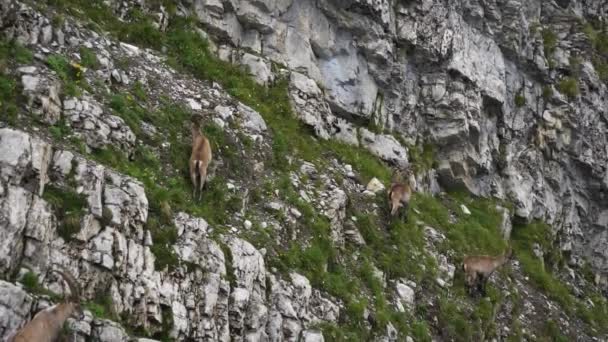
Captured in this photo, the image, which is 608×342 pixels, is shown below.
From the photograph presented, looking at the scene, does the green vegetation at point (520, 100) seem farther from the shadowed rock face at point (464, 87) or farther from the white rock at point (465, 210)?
the white rock at point (465, 210)

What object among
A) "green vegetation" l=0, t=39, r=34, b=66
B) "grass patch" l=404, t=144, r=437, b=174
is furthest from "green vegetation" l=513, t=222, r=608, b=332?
"green vegetation" l=0, t=39, r=34, b=66

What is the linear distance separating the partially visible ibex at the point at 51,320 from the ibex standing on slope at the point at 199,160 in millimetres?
4354

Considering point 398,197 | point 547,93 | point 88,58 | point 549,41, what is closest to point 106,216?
point 88,58

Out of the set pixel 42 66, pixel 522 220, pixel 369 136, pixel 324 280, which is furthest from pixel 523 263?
pixel 42 66

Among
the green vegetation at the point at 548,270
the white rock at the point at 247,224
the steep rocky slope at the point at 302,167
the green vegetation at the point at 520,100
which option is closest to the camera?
the steep rocky slope at the point at 302,167

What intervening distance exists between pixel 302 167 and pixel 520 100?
13815 millimetres

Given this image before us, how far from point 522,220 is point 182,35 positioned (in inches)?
584

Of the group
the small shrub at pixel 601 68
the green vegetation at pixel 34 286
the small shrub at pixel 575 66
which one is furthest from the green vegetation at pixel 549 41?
the green vegetation at pixel 34 286

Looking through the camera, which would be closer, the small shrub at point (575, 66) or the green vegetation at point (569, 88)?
the green vegetation at point (569, 88)

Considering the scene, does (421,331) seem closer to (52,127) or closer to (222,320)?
(222,320)

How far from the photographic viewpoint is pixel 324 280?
45.1ft

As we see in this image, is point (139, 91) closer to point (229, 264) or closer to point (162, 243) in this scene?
point (162, 243)

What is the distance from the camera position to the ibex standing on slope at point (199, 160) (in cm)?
1331

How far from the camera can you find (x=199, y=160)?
13531 mm
